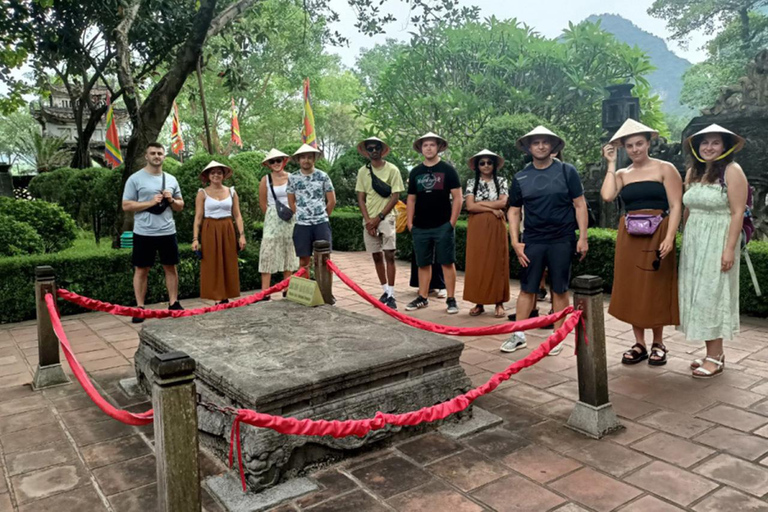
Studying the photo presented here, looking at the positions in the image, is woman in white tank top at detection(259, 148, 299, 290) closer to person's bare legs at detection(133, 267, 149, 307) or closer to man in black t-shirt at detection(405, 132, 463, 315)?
person's bare legs at detection(133, 267, 149, 307)

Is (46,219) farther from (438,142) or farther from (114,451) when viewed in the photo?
(114,451)

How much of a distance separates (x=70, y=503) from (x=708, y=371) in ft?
13.0

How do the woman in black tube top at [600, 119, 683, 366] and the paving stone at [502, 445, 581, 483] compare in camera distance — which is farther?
the woman in black tube top at [600, 119, 683, 366]

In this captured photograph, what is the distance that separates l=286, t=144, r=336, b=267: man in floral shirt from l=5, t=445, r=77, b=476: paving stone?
332 centimetres

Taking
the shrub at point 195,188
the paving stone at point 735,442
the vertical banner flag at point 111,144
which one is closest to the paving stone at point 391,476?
the paving stone at point 735,442

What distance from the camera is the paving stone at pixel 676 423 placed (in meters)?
3.28

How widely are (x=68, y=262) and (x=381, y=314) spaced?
12.5 feet

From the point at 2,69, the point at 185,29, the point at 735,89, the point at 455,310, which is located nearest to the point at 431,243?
the point at 455,310

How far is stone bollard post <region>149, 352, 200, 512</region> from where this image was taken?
209 centimetres

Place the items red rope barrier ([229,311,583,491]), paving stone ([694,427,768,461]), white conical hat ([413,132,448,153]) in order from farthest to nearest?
white conical hat ([413,132,448,153])
paving stone ([694,427,768,461])
red rope barrier ([229,311,583,491])

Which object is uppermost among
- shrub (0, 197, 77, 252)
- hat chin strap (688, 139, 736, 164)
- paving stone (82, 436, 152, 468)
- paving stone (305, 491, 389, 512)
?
hat chin strap (688, 139, 736, 164)

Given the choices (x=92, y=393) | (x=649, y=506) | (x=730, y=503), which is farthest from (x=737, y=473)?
(x=92, y=393)

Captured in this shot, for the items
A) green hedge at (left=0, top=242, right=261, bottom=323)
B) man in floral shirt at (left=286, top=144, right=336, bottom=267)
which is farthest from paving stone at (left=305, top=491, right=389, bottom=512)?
green hedge at (left=0, top=242, right=261, bottom=323)

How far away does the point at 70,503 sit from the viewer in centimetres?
272
